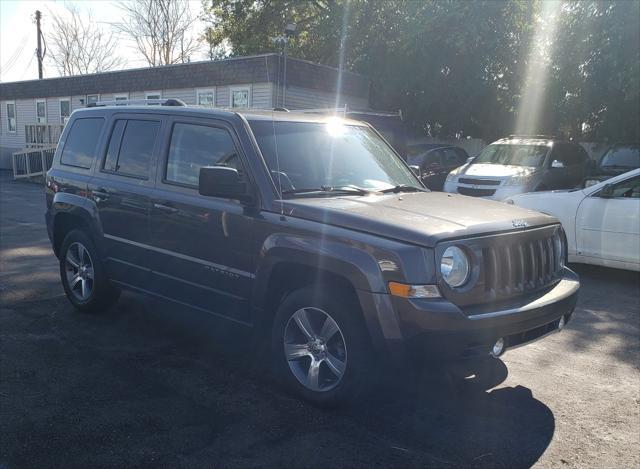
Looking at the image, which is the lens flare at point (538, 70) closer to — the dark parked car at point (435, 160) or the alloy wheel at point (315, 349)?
the dark parked car at point (435, 160)

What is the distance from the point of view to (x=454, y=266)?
12.2 feet

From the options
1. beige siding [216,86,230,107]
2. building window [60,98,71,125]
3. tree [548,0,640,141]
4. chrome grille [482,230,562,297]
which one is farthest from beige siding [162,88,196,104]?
chrome grille [482,230,562,297]

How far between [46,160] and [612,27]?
18.8 m

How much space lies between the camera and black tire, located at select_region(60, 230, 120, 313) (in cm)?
590

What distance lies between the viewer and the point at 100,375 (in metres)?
4.62

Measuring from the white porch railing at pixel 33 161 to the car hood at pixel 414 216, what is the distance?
67.8 ft

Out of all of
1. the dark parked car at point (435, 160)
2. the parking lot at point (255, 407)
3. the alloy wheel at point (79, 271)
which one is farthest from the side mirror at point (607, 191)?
the dark parked car at point (435, 160)

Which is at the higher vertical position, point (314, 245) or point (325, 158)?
point (325, 158)

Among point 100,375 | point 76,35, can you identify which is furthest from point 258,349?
point 76,35

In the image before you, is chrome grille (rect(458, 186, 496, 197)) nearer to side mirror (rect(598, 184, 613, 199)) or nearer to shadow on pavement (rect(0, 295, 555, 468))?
side mirror (rect(598, 184, 613, 199))

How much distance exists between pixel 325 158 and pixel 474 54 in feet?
58.2

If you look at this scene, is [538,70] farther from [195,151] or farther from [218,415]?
[218,415]

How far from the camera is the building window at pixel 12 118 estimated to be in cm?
3062

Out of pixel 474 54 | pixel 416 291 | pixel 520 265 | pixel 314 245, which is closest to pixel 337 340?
pixel 314 245
